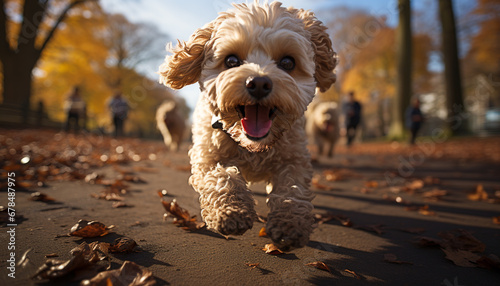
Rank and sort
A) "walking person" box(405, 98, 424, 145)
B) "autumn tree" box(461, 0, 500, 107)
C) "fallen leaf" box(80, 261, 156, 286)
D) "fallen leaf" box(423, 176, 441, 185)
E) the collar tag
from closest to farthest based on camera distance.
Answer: "fallen leaf" box(80, 261, 156, 286)
the collar tag
"fallen leaf" box(423, 176, 441, 185)
"walking person" box(405, 98, 424, 145)
"autumn tree" box(461, 0, 500, 107)

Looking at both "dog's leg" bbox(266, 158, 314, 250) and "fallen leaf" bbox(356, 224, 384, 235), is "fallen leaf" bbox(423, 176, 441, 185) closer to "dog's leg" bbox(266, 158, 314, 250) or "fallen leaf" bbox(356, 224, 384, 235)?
"fallen leaf" bbox(356, 224, 384, 235)

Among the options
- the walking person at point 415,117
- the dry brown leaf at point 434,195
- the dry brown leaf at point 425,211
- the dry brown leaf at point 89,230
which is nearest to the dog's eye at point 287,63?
the dry brown leaf at point 89,230

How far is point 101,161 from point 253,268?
6477mm

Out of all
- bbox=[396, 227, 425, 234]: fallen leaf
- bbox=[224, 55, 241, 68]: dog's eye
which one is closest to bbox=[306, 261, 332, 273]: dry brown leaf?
bbox=[396, 227, 425, 234]: fallen leaf

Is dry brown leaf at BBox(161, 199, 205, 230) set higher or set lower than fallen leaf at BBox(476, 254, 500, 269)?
lower

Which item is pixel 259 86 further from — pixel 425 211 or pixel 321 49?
pixel 425 211

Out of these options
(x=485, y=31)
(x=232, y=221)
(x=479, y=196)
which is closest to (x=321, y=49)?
(x=232, y=221)

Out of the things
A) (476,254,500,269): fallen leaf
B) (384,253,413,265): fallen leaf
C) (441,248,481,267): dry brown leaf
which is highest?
(476,254,500,269): fallen leaf

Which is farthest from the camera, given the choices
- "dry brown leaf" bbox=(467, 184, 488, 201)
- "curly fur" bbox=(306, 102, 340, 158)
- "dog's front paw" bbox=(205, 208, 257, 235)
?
"curly fur" bbox=(306, 102, 340, 158)

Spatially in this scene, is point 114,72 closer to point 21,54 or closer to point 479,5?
point 21,54

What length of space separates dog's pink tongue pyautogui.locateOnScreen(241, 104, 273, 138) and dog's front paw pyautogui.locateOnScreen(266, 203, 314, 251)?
633 millimetres

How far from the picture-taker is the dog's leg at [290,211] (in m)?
2.15

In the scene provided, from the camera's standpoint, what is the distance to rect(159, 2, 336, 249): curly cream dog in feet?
7.29

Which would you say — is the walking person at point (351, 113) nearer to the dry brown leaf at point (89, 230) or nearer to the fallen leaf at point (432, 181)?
the fallen leaf at point (432, 181)
